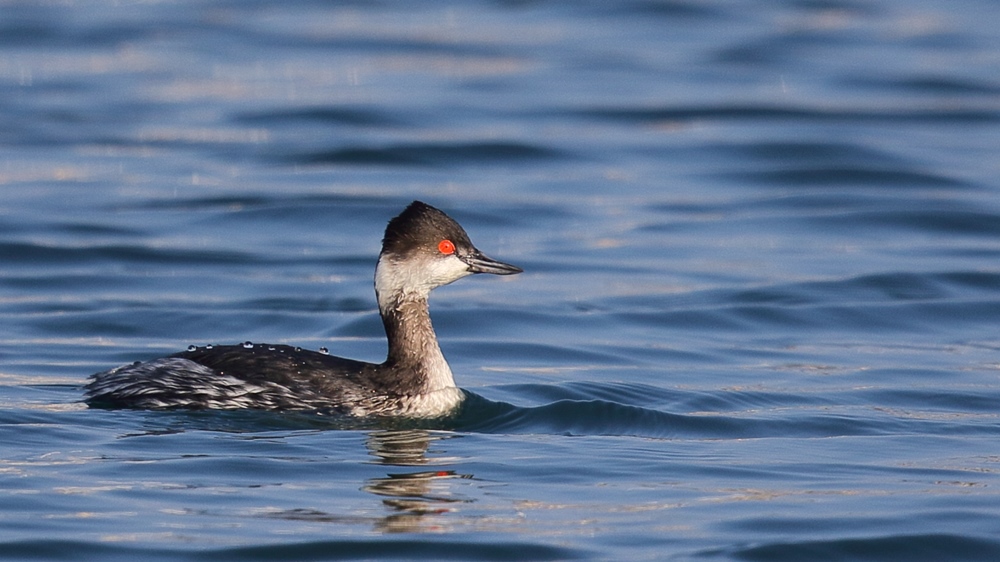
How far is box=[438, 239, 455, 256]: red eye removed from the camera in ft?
37.1

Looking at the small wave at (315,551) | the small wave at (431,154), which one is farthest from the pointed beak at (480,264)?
the small wave at (431,154)

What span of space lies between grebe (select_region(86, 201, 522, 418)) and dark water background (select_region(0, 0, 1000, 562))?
19 cm

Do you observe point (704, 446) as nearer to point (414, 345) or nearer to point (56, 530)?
point (414, 345)

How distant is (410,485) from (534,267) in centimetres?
800

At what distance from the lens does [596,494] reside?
950 centimetres

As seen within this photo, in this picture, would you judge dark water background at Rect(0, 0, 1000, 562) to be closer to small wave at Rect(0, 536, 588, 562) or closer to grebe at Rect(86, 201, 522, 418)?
small wave at Rect(0, 536, 588, 562)

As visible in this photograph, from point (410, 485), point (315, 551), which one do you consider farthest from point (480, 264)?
point (315, 551)

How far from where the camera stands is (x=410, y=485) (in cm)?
957

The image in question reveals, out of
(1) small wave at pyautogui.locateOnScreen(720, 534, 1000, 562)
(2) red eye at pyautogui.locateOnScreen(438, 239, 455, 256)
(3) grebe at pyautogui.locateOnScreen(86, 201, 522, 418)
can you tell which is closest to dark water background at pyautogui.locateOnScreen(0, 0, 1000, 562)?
(1) small wave at pyautogui.locateOnScreen(720, 534, 1000, 562)

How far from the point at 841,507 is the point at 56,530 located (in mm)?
3931

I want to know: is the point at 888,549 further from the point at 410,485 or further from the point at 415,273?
the point at 415,273

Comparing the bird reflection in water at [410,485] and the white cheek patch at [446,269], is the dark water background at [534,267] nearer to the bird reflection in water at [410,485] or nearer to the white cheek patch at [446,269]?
the bird reflection in water at [410,485]

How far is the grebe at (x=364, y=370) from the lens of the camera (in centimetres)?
1089

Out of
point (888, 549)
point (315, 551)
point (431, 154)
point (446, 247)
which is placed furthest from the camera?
point (431, 154)
